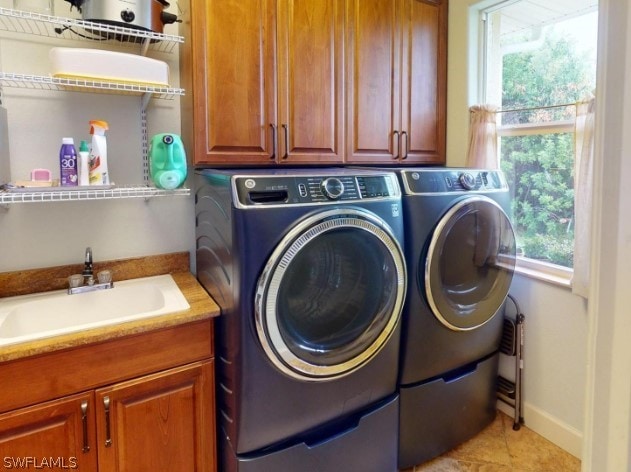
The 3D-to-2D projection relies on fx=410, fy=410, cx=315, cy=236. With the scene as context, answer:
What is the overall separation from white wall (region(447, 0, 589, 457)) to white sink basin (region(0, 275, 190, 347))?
1.69m

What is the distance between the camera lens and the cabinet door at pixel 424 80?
2.20 metres

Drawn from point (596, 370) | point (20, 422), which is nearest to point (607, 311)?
point (596, 370)

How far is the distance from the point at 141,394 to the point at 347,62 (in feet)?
5.47

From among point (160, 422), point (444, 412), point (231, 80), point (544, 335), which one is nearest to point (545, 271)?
point (544, 335)

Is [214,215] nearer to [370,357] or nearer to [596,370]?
[370,357]

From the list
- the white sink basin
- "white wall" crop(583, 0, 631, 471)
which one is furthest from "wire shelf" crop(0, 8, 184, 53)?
"white wall" crop(583, 0, 631, 471)

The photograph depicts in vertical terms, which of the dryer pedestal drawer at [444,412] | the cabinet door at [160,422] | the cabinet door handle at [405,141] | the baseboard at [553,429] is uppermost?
the cabinet door handle at [405,141]

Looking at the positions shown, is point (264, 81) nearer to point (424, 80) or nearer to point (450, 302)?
point (424, 80)

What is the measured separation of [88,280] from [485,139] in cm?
203

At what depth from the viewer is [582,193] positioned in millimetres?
1782

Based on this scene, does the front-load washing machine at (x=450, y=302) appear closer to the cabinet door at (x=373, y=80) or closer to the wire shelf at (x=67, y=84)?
the cabinet door at (x=373, y=80)

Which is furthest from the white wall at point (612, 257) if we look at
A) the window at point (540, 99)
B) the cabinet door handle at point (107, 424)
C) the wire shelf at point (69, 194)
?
the window at point (540, 99)

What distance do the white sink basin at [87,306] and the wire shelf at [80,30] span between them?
98 cm

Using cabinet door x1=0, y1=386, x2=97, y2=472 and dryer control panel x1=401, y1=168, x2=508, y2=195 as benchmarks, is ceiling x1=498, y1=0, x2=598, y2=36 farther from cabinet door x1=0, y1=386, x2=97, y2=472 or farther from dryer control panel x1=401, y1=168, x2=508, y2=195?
cabinet door x1=0, y1=386, x2=97, y2=472
